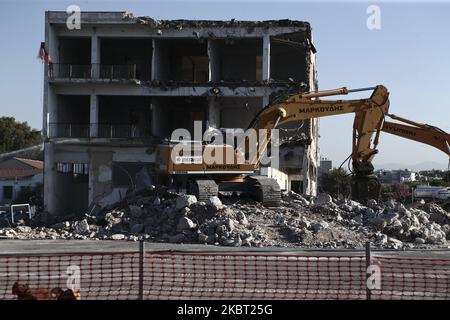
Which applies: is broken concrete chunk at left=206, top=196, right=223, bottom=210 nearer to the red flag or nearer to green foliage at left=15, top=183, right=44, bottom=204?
the red flag

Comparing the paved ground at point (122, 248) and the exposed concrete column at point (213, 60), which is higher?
the exposed concrete column at point (213, 60)

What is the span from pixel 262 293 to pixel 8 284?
469 cm

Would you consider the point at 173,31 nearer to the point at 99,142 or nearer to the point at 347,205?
the point at 99,142

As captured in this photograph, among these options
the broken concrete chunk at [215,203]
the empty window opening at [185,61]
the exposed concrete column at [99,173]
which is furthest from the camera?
the empty window opening at [185,61]

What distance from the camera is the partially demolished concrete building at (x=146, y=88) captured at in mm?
37188

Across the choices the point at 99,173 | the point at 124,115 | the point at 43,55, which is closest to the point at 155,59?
the point at 124,115

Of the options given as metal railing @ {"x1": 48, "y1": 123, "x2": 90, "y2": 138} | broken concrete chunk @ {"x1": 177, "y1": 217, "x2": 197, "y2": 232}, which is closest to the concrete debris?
metal railing @ {"x1": 48, "y1": 123, "x2": 90, "y2": 138}

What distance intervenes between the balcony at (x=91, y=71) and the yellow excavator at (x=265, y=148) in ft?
45.9

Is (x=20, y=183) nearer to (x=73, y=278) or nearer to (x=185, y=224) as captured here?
(x=185, y=224)

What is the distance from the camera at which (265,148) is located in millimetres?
25344

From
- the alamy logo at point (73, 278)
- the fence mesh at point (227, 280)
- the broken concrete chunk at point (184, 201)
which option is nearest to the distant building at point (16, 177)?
the broken concrete chunk at point (184, 201)

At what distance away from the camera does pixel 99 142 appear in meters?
37.6

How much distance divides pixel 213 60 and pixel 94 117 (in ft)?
25.7

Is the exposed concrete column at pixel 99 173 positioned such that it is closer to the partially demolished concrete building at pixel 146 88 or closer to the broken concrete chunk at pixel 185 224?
the partially demolished concrete building at pixel 146 88
